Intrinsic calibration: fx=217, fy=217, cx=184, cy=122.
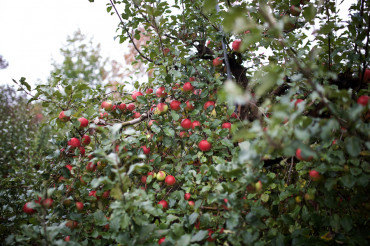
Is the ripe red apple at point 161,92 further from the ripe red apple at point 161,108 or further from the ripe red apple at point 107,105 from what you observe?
the ripe red apple at point 107,105

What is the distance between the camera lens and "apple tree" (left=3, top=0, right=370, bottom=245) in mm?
637

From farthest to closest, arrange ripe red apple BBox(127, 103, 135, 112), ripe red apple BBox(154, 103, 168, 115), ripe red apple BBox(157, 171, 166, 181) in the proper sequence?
ripe red apple BBox(127, 103, 135, 112) → ripe red apple BBox(154, 103, 168, 115) → ripe red apple BBox(157, 171, 166, 181)

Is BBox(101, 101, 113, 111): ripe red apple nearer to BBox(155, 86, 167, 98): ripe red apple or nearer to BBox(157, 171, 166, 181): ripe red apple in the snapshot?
BBox(155, 86, 167, 98): ripe red apple

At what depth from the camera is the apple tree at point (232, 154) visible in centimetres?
64

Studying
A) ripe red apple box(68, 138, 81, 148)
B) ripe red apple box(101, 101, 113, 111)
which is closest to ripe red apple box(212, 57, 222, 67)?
ripe red apple box(101, 101, 113, 111)

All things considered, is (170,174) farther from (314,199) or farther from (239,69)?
(239,69)

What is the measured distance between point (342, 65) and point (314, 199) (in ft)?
2.90

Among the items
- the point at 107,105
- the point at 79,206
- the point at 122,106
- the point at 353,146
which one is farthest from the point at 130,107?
the point at 353,146

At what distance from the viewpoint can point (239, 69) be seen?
180cm

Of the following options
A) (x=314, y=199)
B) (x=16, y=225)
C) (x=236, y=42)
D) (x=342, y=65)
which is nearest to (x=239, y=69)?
(x=236, y=42)

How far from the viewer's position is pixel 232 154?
118 cm

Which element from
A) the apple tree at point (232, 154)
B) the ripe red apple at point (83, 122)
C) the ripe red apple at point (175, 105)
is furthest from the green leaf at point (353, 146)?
the ripe red apple at point (83, 122)

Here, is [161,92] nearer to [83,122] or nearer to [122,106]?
[122,106]

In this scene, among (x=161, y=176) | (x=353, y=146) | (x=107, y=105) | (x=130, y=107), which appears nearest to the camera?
(x=353, y=146)
